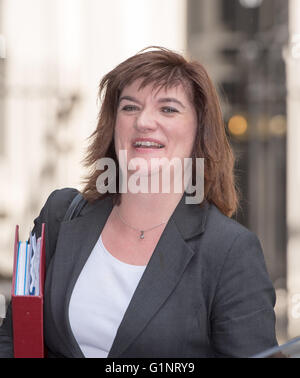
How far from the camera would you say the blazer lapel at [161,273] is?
5.42 ft

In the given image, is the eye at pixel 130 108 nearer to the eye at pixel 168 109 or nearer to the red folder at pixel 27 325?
the eye at pixel 168 109

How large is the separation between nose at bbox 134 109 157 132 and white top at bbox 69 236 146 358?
400 millimetres

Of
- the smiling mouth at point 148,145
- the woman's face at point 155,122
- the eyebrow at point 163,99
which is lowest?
the smiling mouth at point 148,145

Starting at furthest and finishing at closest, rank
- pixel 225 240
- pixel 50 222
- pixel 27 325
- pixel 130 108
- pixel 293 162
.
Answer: pixel 293 162, pixel 50 222, pixel 130 108, pixel 225 240, pixel 27 325

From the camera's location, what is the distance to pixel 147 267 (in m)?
1.75

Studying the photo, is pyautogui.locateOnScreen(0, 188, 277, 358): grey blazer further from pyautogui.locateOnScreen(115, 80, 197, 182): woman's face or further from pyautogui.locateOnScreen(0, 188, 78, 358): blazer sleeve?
pyautogui.locateOnScreen(115, 80, 197, 182): woman's face

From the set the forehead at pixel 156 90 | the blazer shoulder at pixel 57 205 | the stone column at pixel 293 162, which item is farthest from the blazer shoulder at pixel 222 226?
the stone column at pixel 293 162

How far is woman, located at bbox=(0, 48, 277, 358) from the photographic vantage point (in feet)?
5.38

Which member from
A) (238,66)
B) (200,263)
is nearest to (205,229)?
(200,263)

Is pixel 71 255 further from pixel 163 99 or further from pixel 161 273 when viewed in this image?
pixel 163 99

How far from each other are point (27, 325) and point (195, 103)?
81cm

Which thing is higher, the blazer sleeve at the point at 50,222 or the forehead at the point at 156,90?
A: the forehead at the point at 156,90

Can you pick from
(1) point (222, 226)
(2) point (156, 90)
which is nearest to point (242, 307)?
(1) point (222, 226)

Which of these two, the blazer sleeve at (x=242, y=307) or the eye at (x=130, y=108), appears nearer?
the blazer sleeve at (x=242, y=307)
